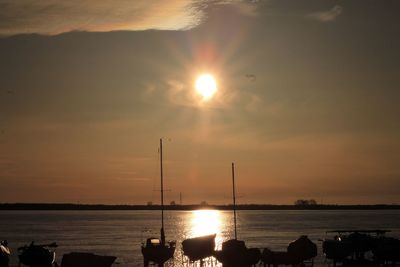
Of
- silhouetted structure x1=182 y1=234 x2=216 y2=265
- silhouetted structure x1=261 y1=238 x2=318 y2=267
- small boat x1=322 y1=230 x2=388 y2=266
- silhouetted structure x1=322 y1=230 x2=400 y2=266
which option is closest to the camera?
silhouetted structure x1=261 y1=238 x2=318 y2=267

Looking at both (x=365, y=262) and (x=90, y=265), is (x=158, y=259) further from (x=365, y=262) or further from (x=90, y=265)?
(x=365, y=262)

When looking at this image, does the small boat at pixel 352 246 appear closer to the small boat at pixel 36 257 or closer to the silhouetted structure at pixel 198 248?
the silhouetted structure at pixel 198 248

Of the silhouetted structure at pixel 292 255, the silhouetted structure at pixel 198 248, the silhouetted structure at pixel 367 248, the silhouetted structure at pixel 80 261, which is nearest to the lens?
the silhouetted structure at pixel 80 261

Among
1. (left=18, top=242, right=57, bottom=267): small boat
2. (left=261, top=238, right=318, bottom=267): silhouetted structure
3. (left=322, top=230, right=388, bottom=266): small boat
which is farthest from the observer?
(left=322, top=230, right=388, bottom=266): small boat

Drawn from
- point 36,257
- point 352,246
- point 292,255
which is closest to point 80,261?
point 36,257

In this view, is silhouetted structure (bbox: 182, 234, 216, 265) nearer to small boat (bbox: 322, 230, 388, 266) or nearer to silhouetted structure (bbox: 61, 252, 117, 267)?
small boat (bbox: 322, 230, 388, 266)

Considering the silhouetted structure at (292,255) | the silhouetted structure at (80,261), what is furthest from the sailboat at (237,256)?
the silhouetted structure at (80,261)

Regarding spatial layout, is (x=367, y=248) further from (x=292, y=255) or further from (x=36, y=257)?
(x=36, y=257)

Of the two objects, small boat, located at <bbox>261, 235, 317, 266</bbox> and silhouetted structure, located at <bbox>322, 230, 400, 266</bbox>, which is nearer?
small boat, located at <bbox>261, 235, 317, 266</bbox>

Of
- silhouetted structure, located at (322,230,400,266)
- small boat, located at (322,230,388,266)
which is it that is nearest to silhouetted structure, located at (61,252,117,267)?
silhouetted structure, located at (322,230,400,266)

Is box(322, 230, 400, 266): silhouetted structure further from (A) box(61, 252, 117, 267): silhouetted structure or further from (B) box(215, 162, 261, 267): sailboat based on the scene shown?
(A) box(61, 252, 117, 267): silhouetted structure

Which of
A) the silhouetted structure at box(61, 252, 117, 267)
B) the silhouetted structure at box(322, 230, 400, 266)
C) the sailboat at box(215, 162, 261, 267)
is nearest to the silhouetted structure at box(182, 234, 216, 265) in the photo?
the sailboat at box(215, 162, 261, 267)

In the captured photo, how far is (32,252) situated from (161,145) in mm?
25364

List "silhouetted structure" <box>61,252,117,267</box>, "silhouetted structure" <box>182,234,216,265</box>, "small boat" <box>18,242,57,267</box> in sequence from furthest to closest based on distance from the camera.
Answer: "silhouetted structure" <box>182,234,216,265</box>
"small boat" <box>18,242,57,267</box>
"silhouetted structure" <box>61,252,117,267</box>
